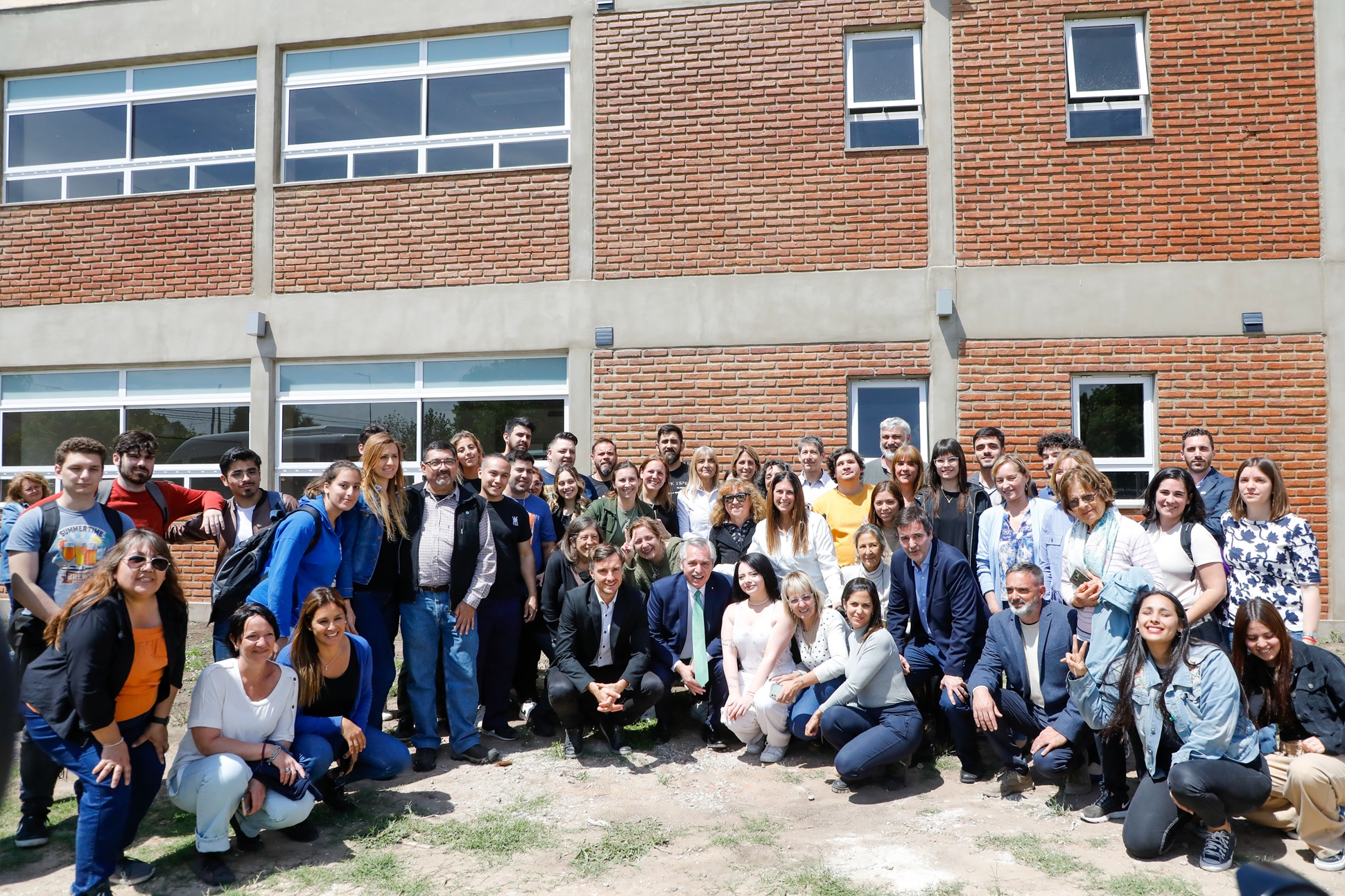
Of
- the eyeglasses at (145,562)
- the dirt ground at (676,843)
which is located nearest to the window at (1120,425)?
the dirt ground at (676,843)

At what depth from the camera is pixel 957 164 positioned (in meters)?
9.41

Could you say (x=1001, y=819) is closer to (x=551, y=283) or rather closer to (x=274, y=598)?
(x=274, y=598)

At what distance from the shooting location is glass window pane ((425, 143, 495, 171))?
10352 mm

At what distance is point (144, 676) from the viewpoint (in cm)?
432

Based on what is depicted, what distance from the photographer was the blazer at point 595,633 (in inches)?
241

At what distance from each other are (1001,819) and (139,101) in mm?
11897

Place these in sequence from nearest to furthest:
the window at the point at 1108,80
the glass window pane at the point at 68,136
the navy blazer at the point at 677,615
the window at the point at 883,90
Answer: the navy blazer at the point at 677,615 < the window at the point at 1108,80 < the window at the point at 883,90 < the glass window pane at the point at 68,136

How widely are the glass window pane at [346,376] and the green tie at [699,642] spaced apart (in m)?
5.37

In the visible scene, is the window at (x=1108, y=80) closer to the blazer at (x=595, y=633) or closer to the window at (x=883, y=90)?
the window at (x=883, y=90)

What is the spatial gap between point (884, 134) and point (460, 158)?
15.2 feet

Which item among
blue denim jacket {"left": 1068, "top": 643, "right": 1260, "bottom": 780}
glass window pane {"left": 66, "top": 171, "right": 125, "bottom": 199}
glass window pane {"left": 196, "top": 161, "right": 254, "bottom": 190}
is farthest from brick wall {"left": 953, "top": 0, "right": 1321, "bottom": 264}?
glass window pane {"left": 66, "top": 171, "right": 125, "bottom": 199}

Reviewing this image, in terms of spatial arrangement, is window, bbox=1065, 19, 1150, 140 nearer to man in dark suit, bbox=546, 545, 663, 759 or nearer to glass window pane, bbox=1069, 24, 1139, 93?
glass window pane, bbox=1069, 24, 1139, 93

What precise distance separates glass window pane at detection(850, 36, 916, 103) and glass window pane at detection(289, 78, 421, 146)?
4.88 meters

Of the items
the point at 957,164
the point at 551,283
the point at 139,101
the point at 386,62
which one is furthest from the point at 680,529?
the point at 139,101
